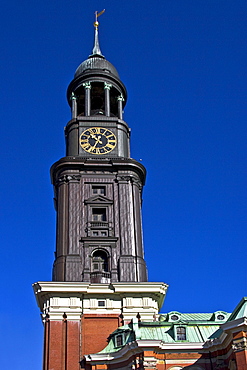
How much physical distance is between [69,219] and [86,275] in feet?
15.8

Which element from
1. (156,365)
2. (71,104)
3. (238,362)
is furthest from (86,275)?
(71,104)

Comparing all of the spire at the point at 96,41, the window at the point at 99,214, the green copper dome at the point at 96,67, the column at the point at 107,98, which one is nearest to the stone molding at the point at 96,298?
the window at the point at 99,214

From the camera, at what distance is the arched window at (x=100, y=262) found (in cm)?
4472

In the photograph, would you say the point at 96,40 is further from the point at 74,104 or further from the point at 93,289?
the point at 93,289

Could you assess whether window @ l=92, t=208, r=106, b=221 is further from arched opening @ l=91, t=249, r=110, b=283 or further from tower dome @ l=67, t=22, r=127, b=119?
tower dome @ l=67, t=22, r=127, b=119

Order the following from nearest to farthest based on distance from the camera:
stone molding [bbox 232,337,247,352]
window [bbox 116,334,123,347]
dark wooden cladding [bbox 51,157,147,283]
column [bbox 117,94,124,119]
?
stone molding [bbox 232,337,247,352]
window [bbox 116,334,123,347]
dark wooden cladding [bbox 51,157,147,283]
column [bbox 117,94,124,119]

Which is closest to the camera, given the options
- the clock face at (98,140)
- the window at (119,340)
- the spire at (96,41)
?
the window at (119,340)

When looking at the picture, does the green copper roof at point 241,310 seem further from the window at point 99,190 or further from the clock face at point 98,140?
the clock face at point 98,140

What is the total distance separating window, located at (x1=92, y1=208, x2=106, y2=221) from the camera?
155 feet

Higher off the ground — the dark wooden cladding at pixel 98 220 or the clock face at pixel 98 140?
the clock face at pixel 98 140

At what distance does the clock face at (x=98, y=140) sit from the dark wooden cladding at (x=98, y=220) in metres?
1.69

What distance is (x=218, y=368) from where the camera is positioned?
36750 millimetres

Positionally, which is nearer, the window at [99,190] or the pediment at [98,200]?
the pediment at [98,200]

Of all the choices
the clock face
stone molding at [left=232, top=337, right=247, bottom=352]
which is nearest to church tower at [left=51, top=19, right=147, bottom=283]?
the clock face
